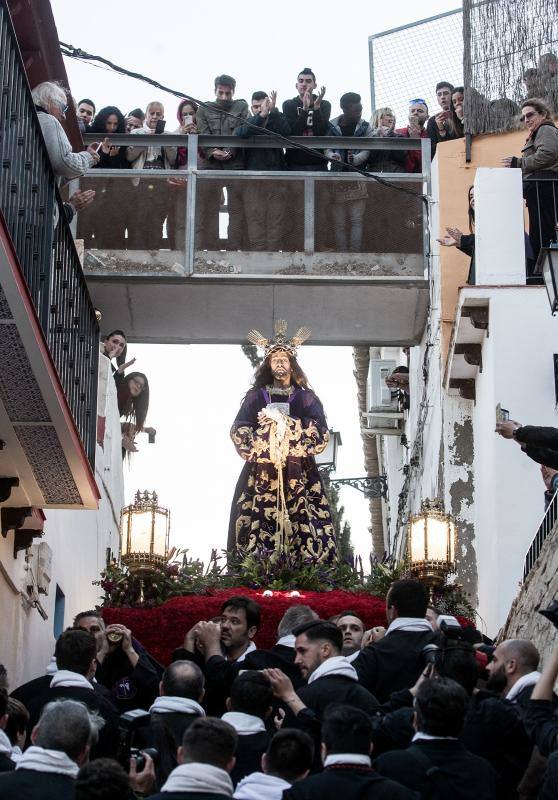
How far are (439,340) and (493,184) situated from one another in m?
2.48

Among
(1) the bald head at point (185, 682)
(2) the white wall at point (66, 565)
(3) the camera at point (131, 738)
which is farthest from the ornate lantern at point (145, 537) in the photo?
(1) the bald head at point (185, 682)

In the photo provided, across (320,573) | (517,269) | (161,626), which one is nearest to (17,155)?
(161,626)

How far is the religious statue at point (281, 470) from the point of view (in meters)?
15.5

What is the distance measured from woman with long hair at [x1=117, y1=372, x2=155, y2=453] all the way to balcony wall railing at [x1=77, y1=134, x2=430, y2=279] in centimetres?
139

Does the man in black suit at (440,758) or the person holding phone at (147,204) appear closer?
the man in black suit at (440,758)

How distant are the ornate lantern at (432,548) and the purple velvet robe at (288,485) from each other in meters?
2.12

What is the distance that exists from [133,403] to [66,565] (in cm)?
399

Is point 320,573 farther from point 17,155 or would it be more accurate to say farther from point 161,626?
point 17,155

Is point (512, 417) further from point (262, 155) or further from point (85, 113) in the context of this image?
point (85, 113)

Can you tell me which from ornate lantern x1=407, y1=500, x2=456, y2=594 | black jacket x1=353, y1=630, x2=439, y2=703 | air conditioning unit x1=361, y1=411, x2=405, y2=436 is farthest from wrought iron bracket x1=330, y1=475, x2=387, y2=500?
black jacket x1=353, y1=630, x2=439, y2=703

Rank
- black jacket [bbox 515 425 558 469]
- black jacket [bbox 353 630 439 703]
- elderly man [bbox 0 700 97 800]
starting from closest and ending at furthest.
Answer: elderly man [bbox 0 700 97 800] < black jacket [bbox 353 630 439 703] < black jacket [bbox 515 425 558 469]

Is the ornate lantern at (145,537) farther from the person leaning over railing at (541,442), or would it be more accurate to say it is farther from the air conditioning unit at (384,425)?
the air conditioning unit at (384,425)

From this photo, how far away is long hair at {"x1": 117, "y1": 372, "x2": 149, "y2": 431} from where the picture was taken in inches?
728

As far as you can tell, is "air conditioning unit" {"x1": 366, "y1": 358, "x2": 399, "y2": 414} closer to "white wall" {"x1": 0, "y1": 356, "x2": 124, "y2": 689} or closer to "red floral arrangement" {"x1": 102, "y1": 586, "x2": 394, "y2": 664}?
"white wall" {"x1": 0, "y1": 356, "x2": 124, "y2": 689}
